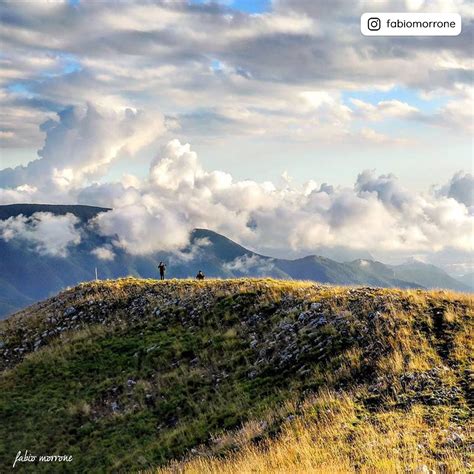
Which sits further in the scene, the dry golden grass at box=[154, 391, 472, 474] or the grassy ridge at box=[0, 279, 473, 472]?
the grassy ridge at box=[0, 279, 473, 472]

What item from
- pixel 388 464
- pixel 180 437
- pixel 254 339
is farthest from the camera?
pixel 254 339

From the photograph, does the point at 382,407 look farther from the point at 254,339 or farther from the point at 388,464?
the point at 254,339

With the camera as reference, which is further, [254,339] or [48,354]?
[48,354]

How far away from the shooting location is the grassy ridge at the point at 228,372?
1706 cm

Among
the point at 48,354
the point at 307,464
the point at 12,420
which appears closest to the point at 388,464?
the point at 307,464

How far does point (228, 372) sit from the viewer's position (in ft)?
85.5

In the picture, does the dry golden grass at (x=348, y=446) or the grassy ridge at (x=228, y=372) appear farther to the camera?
the grassy ridge at (x=228, y=372)

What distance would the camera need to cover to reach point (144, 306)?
3916 centimetres

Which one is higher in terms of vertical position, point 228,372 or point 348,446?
point 348,446

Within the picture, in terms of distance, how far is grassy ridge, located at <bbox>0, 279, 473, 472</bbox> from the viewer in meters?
17.1

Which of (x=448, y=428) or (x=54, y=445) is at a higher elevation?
(x=448, y=428)

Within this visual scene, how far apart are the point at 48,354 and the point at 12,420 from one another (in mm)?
7986

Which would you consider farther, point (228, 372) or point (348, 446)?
point (228, 372)

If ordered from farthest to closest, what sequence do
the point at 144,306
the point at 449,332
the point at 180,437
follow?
the point at 144,306 → the point at 449,332 → the point at 180,437
